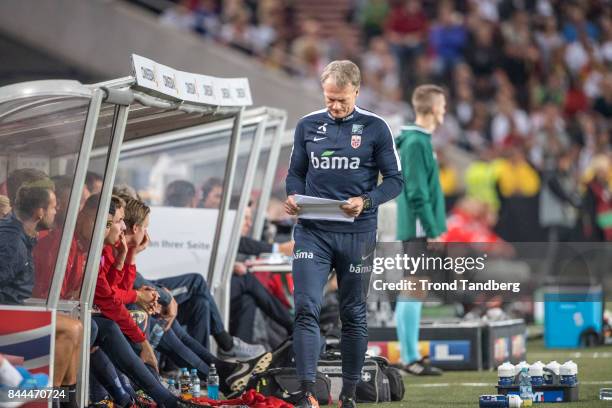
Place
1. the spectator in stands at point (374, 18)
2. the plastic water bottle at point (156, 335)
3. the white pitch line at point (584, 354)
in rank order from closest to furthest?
1. the plastic water bottle at point (156, 335)
2. the white pitch line at point (584, 354)
3. the spectator in stands at point (374, 18)

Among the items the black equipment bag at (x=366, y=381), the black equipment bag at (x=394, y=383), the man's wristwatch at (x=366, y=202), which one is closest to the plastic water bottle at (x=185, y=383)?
the black equipment bag at (x=366, y=381)

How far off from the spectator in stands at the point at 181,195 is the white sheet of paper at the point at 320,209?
3176mm

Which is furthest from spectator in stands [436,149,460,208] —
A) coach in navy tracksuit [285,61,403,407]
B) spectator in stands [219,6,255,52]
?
coach in navy tracksuit [285,61,403,407]

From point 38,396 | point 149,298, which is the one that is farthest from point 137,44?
point 38,396

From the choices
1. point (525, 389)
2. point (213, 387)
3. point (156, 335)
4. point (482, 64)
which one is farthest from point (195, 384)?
point (482, 64)

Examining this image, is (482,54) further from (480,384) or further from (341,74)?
(341,74)

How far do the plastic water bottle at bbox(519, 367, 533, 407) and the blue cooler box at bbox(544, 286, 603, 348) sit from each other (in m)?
4.56

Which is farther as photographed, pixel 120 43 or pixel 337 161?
pixel 120 43

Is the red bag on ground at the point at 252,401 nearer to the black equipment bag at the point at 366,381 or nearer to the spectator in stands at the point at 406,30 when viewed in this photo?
the black equipment bag at the point at 366,381

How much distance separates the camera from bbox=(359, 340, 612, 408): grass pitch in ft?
29.9

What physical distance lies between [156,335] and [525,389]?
7.71 feet

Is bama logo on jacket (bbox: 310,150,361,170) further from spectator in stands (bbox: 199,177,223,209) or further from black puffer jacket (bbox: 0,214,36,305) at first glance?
spectator in stands (bbox: 199,177,223,209)

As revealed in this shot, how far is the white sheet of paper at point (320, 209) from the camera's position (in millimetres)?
7977

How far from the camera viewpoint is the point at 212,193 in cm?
1107
